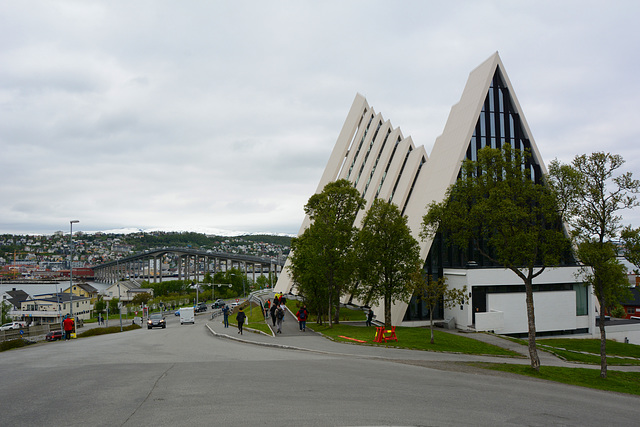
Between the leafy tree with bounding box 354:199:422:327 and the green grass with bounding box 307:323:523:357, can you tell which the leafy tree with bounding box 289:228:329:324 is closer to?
the leafy tree with bounding box 354:199:422:327

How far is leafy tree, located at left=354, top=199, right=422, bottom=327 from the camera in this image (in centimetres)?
2686

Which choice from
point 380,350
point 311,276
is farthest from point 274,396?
point 311,276

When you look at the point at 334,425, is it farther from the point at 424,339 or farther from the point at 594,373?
the point at 424,339

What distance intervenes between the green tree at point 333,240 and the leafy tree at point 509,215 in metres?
10.9

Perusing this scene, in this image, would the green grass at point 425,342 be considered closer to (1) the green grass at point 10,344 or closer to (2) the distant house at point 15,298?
(1) the green grass at point 10,344

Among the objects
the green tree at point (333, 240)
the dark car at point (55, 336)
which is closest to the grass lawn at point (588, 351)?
the green tree at point (333, 240)

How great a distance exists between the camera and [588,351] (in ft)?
86.7

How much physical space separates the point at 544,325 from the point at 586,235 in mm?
19300

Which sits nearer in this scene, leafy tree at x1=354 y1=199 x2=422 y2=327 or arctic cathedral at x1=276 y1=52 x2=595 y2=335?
leafy tree at x1=354 y1=199 x2=422 y2=327

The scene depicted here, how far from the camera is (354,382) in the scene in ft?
35.4

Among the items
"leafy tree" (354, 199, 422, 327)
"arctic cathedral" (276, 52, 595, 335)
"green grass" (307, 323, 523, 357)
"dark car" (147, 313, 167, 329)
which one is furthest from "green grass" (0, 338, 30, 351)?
"arctic cathedral" (276, 52, 595, 335)

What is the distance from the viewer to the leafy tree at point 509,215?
53.7 feet

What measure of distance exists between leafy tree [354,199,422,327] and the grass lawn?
8.99 metres

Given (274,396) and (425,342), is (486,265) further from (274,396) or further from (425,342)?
(274,396)
